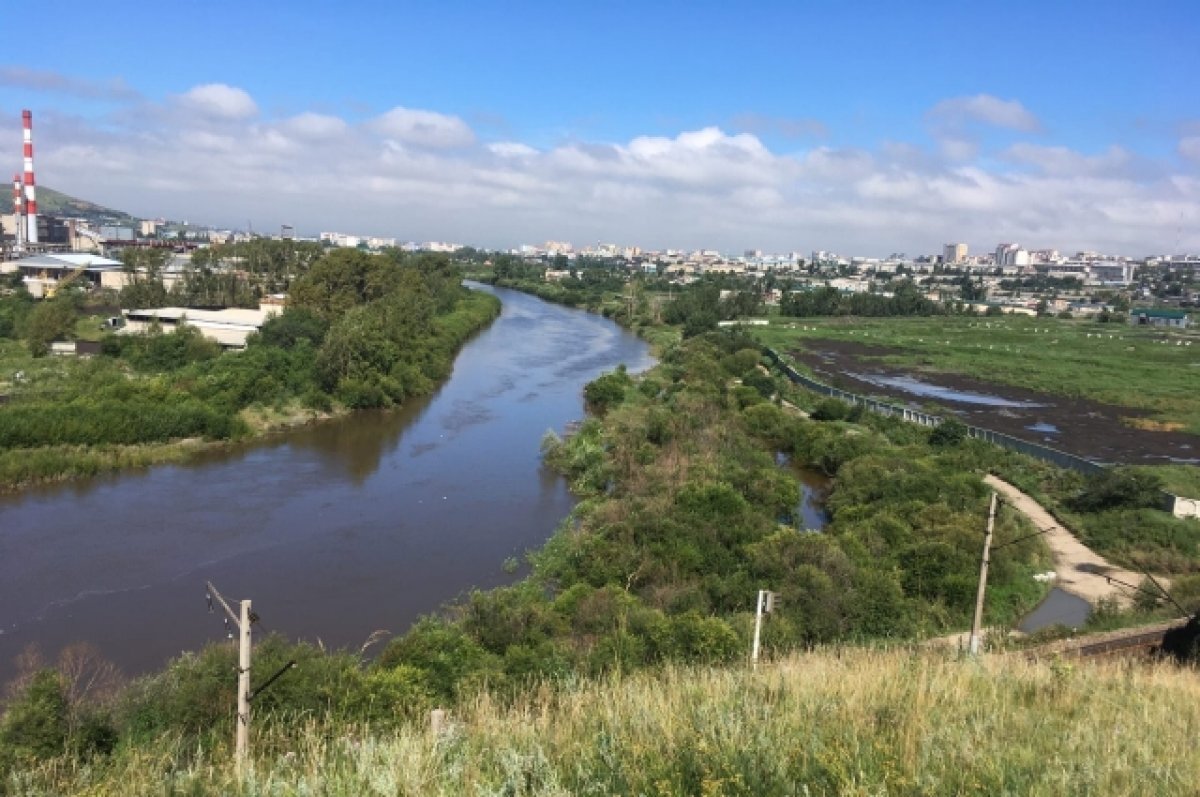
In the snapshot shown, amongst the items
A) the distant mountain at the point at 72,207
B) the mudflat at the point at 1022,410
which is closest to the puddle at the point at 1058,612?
the mudflat at the point at 1022,410

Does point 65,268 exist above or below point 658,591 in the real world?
above

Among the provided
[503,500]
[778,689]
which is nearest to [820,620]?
[778,689]

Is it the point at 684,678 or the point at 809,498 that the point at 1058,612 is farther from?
the point at 684,678

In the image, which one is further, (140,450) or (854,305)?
(854,305)

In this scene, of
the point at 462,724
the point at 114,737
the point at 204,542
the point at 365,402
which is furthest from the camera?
the point at 365,402

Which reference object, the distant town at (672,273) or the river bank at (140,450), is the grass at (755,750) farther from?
the distant town at (672,273)

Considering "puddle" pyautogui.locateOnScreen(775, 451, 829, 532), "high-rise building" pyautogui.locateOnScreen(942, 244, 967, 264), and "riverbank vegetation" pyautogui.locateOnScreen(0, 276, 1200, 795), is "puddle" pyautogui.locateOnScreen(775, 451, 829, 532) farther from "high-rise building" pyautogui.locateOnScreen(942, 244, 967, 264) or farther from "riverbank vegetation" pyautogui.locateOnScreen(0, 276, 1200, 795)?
"high-rise building" pyautogui.locateOnScreen(942, 244, 967, 264)

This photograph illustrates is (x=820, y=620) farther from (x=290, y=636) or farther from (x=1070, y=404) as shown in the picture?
(x=1070, y=404)

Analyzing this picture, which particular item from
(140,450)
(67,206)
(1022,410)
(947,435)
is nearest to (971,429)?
(947,435)
